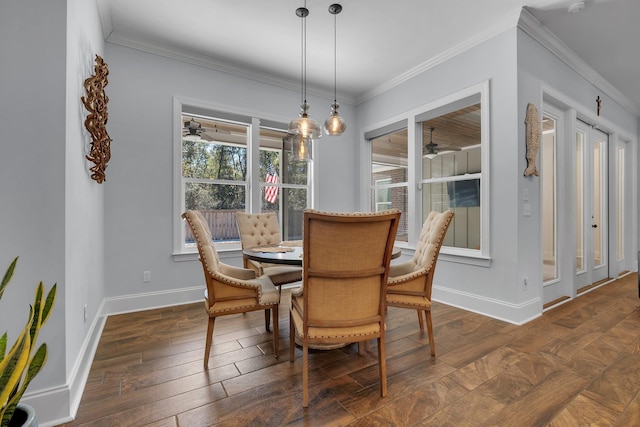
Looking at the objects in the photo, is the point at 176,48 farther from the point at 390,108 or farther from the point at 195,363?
the point at 195,363

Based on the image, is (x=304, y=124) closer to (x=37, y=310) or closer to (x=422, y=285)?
(x=422, y=285)

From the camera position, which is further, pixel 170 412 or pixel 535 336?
pixel 535 336

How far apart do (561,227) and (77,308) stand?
15.4 feet

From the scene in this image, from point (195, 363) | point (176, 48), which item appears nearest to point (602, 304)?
point (195, 363)

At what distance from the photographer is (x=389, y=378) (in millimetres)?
1868

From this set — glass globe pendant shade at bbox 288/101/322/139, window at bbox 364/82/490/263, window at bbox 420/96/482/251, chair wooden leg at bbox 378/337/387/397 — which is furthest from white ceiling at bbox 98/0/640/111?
chair wooden leg at bbox 378/337/387/397

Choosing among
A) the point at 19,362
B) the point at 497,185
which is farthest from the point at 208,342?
the point at 497,185

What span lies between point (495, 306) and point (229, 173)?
339cm

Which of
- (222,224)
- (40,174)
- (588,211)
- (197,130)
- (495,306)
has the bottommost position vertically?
(495,306)

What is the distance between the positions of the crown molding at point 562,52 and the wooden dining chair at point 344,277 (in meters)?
2.73

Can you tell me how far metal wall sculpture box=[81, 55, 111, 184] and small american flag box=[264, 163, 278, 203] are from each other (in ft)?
6.54

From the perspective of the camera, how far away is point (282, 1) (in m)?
2.65

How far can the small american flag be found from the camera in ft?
13.6

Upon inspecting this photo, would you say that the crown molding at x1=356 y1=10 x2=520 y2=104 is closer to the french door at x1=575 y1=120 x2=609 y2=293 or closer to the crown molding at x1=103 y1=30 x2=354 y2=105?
the crown molding at x1=103 y1=30 x2=354 y2=105
